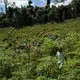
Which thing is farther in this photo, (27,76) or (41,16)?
(41,16)

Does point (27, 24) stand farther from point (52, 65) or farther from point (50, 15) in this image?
point (52, 65)

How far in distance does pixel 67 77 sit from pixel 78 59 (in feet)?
4.98

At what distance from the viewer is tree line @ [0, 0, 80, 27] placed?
26.6 metres

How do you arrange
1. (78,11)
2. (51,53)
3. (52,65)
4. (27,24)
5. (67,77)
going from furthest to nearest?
(27,24)
(78,11)
(51,53)
(52,65)
(67,77)

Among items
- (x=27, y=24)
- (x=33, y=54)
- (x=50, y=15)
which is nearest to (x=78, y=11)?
(x=50, y=15)

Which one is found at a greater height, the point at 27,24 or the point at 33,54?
the point at 33,54

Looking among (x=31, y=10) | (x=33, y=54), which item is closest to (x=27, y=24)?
(x=31, y=10)

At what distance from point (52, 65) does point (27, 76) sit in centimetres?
68

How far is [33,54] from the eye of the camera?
11.1 m

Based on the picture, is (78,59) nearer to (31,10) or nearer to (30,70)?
(30,70)

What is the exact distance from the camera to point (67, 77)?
7.66 metres

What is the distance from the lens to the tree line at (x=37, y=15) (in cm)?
2661

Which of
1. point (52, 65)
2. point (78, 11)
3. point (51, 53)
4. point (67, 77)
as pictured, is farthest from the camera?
point (78, 11)

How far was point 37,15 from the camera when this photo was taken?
28219 mm
